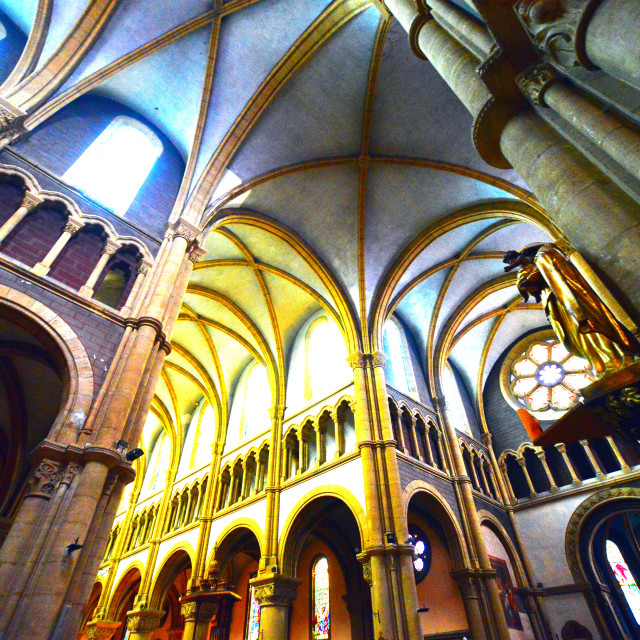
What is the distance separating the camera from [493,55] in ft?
11.1

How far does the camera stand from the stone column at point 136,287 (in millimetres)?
6914

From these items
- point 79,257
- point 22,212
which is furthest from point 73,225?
point 22,212

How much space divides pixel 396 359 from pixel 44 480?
37.2ft

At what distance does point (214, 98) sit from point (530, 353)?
1504 centimetres

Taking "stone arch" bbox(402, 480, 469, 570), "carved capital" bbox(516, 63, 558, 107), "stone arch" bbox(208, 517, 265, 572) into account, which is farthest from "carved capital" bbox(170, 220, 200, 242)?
"stone arch" bbox(208, 517, 265, 572)

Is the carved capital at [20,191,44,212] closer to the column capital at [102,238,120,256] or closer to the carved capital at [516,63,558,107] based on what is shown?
the column capital at [102,238,120,256]

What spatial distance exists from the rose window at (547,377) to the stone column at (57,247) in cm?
1559

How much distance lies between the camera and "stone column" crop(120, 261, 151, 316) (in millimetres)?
6914

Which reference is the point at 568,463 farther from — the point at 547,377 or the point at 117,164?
the point at 117,164

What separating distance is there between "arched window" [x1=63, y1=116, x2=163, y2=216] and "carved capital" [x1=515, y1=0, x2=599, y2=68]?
7.35 m

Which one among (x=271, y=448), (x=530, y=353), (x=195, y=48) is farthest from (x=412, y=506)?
(x=195, y=48)

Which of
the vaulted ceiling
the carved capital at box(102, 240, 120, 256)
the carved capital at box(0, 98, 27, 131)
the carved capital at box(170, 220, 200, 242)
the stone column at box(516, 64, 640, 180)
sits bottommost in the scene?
the stone column at box(516, 64, 640, 180)

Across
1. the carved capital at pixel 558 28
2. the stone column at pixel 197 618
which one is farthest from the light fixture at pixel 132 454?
the stone column at pixel 197 618

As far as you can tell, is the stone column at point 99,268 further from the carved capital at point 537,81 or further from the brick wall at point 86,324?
the carved capital at point 537,81
